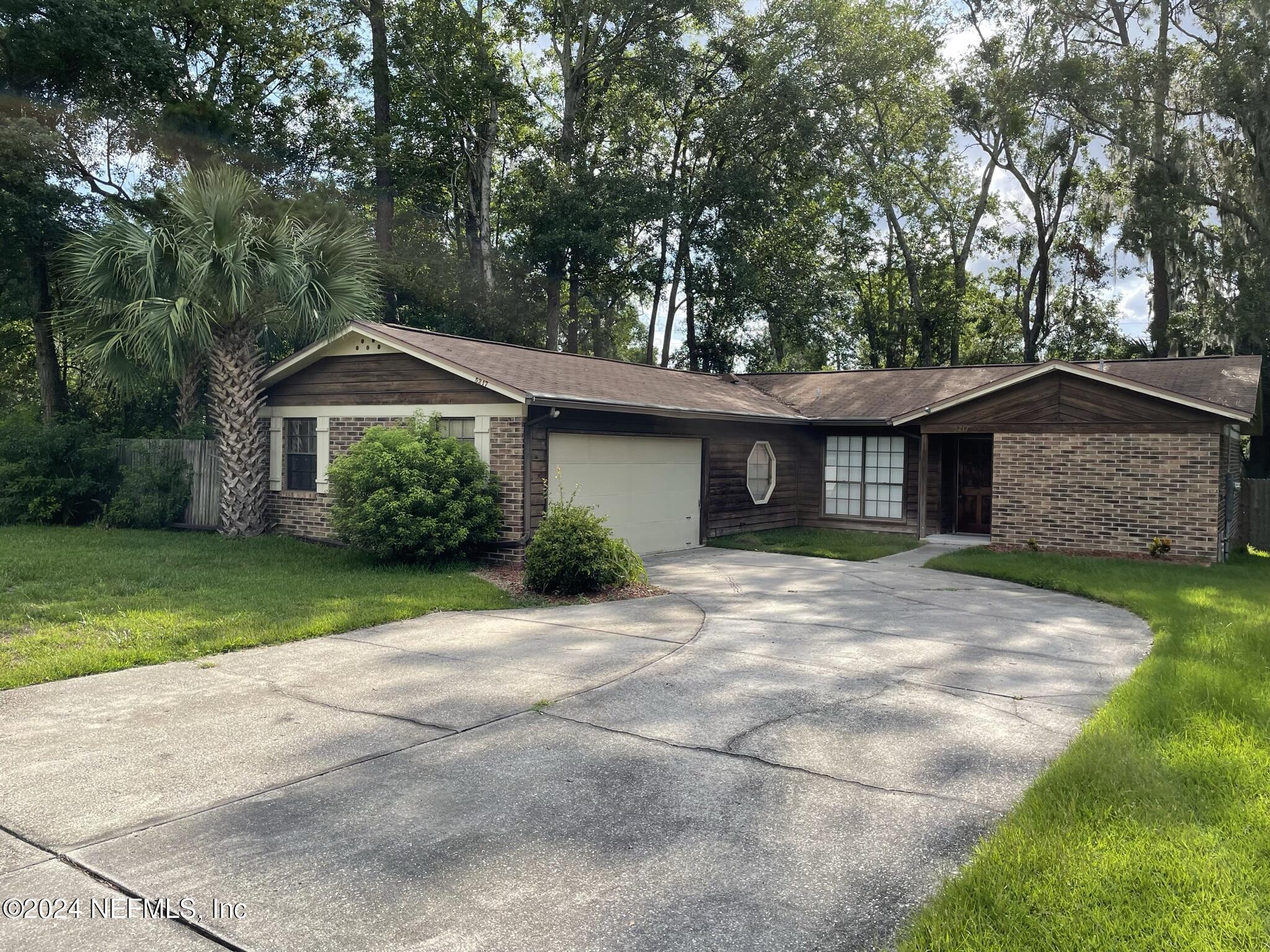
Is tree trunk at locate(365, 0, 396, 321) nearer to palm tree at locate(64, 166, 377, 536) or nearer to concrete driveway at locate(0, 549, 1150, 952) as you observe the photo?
palm tree at locate(64, 166, 377, 536)

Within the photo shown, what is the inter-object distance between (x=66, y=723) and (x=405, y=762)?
2538mm

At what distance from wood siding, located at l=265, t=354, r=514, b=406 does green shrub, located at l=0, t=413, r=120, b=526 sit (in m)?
4.50

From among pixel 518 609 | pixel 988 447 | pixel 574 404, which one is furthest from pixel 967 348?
pixel 518 609

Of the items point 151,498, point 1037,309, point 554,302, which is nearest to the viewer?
point 151,498

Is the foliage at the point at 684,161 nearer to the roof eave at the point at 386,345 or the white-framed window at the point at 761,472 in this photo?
the roof eave at the point at 386,345

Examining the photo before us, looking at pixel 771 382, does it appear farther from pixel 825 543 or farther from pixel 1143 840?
pixel 1143 840

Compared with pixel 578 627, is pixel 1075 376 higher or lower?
higher

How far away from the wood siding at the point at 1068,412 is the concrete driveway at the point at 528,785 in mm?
7437

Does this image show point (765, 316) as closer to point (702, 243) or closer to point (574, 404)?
point (702, 243)

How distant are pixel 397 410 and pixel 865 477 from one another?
10.2 meters

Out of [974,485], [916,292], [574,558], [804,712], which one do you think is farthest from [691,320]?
[804,712]

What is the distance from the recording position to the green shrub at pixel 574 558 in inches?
447

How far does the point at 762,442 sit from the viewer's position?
19234mm

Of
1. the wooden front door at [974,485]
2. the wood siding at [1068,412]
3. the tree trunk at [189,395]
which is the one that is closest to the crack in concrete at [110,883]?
the wood siding at [1068,412]
